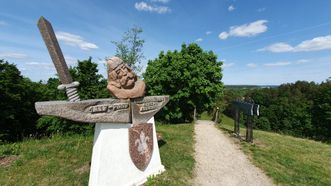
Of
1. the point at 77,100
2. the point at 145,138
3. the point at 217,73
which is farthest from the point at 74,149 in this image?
the point at 217,73

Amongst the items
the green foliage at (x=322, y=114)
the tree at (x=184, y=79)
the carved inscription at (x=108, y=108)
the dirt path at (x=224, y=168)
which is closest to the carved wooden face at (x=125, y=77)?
the carved inscription at (x=108, y=108)

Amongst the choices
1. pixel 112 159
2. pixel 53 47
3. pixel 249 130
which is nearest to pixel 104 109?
pixel 112 159

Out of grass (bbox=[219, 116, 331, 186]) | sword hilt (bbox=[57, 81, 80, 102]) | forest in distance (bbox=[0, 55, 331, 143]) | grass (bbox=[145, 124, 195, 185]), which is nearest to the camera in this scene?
sword hilt (bbox=[57, 81, 80, 102])

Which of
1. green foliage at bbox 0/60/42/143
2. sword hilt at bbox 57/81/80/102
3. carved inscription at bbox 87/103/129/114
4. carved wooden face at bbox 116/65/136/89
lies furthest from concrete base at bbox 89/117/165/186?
green foliage at bbox 0/60/42/143

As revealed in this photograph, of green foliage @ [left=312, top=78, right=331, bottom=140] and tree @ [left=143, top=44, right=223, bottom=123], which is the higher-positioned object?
tree @ [left=143, top=44, right=223, bottom=123]

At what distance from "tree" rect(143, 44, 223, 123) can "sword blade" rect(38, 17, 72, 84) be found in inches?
580

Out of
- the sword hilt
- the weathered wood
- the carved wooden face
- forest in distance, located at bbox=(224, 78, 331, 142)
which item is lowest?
forest in distance, located at bbox=(224, 78, 331, 142)

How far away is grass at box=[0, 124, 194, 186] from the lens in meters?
5.80

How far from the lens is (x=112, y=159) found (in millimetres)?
5199

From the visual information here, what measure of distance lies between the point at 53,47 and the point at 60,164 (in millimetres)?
3990

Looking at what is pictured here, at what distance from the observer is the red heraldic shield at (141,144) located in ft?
18.8

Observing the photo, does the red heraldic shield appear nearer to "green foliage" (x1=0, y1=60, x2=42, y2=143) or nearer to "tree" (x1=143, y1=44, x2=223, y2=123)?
"tree" (x1=143, y1=44, x2=223, y2=123)

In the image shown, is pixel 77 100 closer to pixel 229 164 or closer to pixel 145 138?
pixel 145 138

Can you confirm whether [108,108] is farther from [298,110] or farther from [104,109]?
[298,110]
